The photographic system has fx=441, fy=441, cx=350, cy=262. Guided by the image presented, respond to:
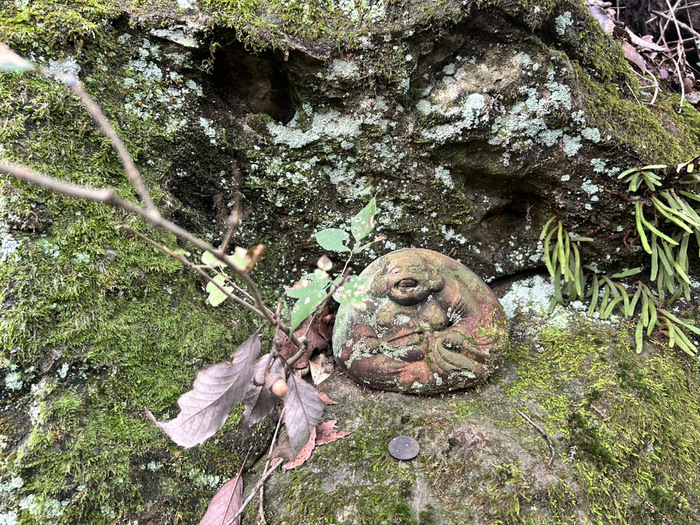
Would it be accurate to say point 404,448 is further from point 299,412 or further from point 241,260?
point 241,260

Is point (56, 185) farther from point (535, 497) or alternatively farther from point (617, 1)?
point (617, 1)

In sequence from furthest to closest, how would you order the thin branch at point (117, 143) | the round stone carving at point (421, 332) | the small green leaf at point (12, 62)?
the round stone carving at point (421, 332)
the thin branch at point (117, 143)
the small green leaf at point (12, 62)

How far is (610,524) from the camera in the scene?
1.59 metres

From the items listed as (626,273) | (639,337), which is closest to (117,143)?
(639,337)

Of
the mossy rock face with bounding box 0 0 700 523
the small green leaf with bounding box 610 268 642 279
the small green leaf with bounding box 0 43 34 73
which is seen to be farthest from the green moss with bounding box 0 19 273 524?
the small green leaf with bounding box 610 268 642 279

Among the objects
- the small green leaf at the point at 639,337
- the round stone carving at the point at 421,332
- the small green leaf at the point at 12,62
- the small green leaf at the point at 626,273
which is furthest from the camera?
the small green leaf at the point at 626,273

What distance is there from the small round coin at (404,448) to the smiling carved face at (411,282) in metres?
0.62

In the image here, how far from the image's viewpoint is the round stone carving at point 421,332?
201 centimetres

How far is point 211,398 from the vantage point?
1.37 metres

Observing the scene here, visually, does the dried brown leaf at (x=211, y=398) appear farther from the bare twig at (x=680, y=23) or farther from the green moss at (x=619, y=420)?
the bare twig at (x=680, y=23)

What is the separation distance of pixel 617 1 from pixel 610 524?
4043 mm

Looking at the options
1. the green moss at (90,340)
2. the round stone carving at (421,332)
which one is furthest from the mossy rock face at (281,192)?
the round stone carving at (421,332)

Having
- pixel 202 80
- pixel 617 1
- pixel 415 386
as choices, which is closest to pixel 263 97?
pixel 202 80

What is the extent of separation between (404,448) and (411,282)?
2.37 feet
